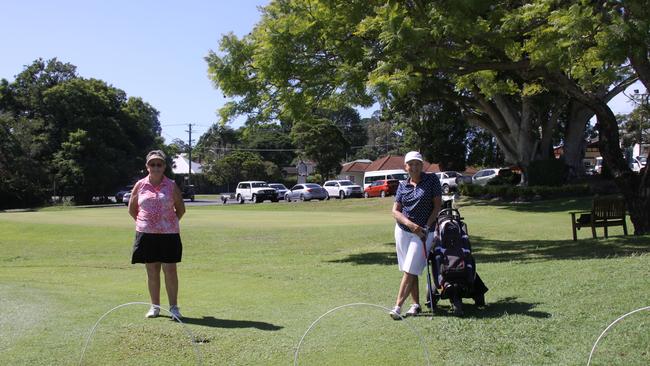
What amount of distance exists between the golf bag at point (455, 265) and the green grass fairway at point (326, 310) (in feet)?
0.92

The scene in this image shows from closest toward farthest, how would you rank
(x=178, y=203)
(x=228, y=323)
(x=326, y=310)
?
(x=228, y=323)
(x=178, y=203)
(x=326, y=310)

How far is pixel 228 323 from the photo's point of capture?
6992 millimetres

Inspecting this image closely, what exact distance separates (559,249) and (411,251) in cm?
775

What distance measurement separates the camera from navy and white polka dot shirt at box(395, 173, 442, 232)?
7.16 metres

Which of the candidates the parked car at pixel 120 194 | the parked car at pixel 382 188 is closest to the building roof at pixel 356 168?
the parked car at pixel 120 194

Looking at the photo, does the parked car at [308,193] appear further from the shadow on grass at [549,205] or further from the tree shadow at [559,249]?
the tree shadow at [559,249]

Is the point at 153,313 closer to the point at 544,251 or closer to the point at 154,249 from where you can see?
the point at 154,249

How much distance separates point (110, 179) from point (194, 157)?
2111 inches

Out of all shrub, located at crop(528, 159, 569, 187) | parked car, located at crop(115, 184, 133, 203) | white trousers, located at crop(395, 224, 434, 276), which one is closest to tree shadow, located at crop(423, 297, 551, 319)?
white trousers, located at crop(395, 224, 434, 276)

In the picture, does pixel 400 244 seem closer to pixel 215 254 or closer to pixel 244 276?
pixel 244 276

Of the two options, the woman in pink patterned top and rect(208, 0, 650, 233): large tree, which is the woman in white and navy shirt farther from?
rect(208, 0, 650, 233): large tree

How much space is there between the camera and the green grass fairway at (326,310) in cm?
567

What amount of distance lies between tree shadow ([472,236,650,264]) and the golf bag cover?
5429 millimetres

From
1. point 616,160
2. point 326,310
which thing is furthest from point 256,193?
point 326,310
